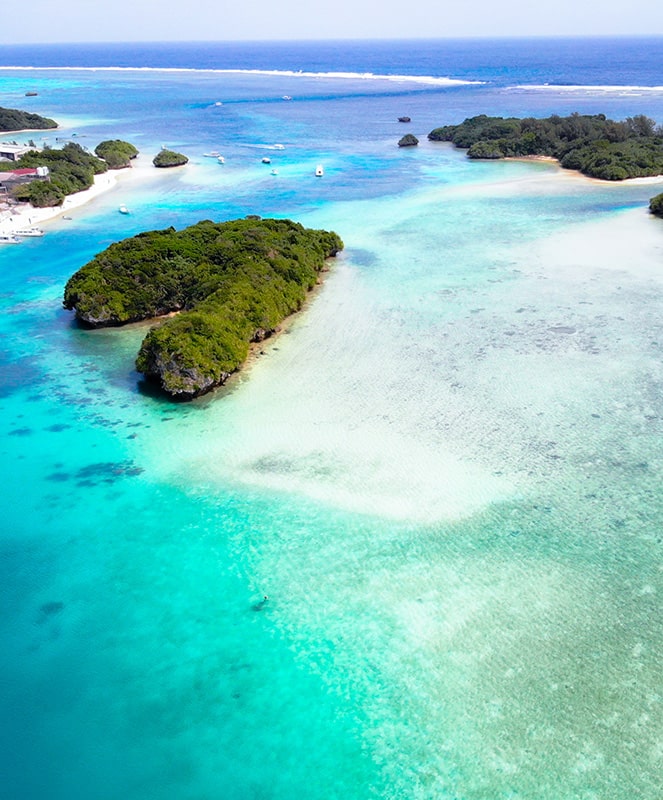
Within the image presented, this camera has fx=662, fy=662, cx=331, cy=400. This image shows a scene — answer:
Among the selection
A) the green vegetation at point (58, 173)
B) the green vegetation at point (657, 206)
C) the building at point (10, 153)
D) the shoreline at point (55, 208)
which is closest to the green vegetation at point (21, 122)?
the green vegetation at point (58, 173)

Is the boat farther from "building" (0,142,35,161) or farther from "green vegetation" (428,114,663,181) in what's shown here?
"green vegetation" (428,114,663,181)

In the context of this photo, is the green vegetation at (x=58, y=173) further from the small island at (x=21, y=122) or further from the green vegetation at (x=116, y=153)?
the small island at (x=21, y=122)

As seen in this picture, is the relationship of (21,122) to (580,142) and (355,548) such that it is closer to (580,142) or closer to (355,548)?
(580,142)

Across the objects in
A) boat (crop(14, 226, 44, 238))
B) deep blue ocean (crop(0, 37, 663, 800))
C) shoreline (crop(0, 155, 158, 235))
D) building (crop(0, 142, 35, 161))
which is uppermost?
building (crop(0, 142, 35, 161))

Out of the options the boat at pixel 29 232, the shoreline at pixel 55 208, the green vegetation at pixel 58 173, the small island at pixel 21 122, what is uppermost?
the small island at pixel 21 122

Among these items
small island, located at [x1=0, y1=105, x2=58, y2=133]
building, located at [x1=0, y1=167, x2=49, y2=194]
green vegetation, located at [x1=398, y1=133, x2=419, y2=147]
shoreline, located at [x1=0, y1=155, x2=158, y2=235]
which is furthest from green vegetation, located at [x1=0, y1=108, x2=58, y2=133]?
green vegetation, located at [x1=398, y1=133, x2=419, y2=147]

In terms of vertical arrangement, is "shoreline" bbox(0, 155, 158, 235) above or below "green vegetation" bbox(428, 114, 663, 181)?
below
